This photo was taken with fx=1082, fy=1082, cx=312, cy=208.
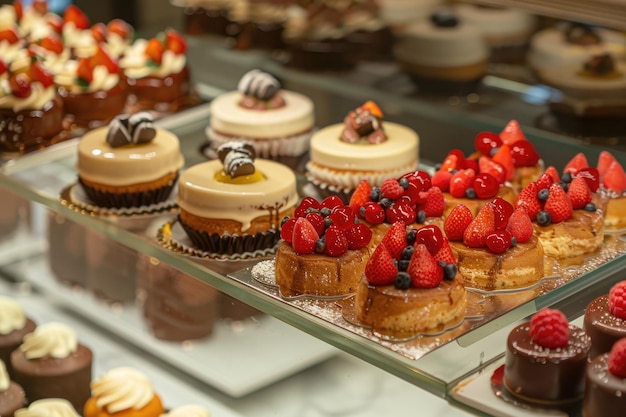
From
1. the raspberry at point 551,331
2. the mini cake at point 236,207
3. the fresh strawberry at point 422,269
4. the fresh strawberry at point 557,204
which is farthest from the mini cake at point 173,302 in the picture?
the raspberry at point 551,331

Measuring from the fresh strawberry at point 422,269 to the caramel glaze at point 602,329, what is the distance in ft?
1.15

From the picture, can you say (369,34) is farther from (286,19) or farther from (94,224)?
(94,224)

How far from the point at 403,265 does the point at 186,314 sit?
1085 mm

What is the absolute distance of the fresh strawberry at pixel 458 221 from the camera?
257 centimetres

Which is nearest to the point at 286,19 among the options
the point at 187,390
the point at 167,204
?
the point at 167,204

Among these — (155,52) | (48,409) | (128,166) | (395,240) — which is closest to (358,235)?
(395,240)

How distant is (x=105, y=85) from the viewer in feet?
12.5

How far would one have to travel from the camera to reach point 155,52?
3.96 metres

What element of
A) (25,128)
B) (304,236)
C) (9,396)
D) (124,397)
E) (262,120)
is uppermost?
(304,236)

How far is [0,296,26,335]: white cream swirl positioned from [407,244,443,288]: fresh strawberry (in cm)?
173

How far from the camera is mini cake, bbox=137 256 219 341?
313 centimetres

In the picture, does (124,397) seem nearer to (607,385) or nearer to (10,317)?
(10,317)

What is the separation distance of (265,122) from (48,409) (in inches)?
44.0

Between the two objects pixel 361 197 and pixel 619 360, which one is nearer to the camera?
pixel 619 360
